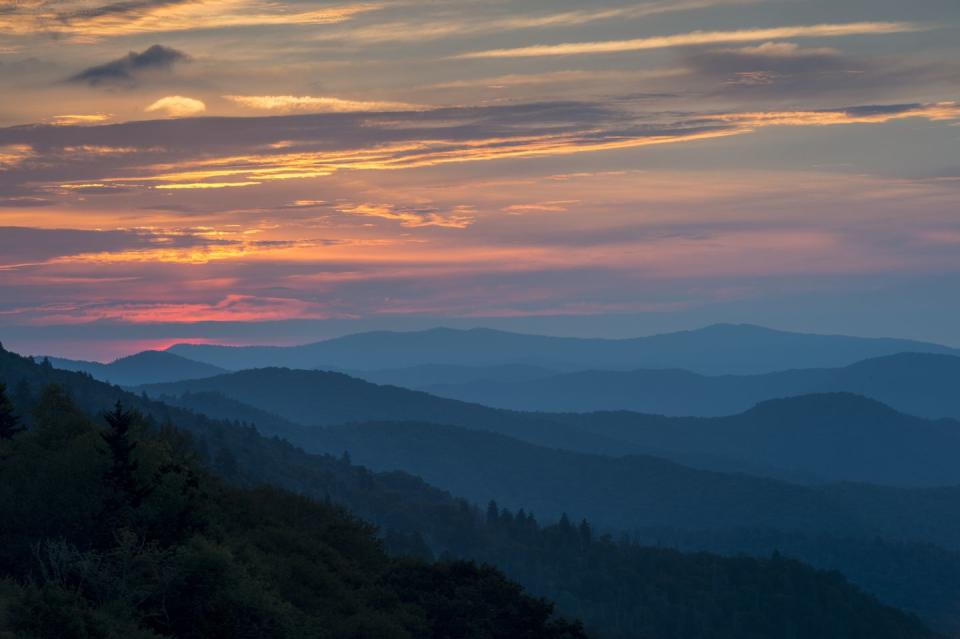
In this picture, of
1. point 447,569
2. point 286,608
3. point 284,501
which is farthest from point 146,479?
point 284,501

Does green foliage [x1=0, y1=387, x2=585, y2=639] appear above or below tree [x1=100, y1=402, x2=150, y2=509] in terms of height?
below

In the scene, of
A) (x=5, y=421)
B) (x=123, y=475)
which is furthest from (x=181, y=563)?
(x=5, y=421)

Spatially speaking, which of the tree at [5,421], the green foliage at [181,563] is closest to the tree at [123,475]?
the green foliage at [181,563]

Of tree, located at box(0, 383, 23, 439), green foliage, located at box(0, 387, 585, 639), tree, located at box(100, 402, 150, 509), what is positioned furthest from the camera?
tree, located at box(0, 383, 23, 439)

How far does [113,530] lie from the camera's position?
65125 mm

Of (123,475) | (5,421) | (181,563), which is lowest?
(181,563)

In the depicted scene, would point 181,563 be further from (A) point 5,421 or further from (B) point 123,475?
(A) point 5,421

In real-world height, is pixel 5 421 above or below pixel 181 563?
above

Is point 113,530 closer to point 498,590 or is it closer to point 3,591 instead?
point 3,591

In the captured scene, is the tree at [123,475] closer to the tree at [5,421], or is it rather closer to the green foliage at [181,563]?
the green foliage at [181,563]

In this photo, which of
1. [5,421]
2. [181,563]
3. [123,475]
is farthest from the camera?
[5,421]

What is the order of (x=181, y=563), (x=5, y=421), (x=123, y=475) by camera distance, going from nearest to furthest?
(x=181, y=563) < (x=123, y=475) < (x=5, y=421)

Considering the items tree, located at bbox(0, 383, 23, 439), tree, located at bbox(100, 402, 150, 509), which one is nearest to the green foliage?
tree, located at bbox(100, 402, 150, 509)

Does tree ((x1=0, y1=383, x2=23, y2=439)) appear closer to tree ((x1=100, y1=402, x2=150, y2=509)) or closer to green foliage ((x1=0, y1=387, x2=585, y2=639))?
green foliage ((x1=0, y1=387, x2=585, y2=639))
